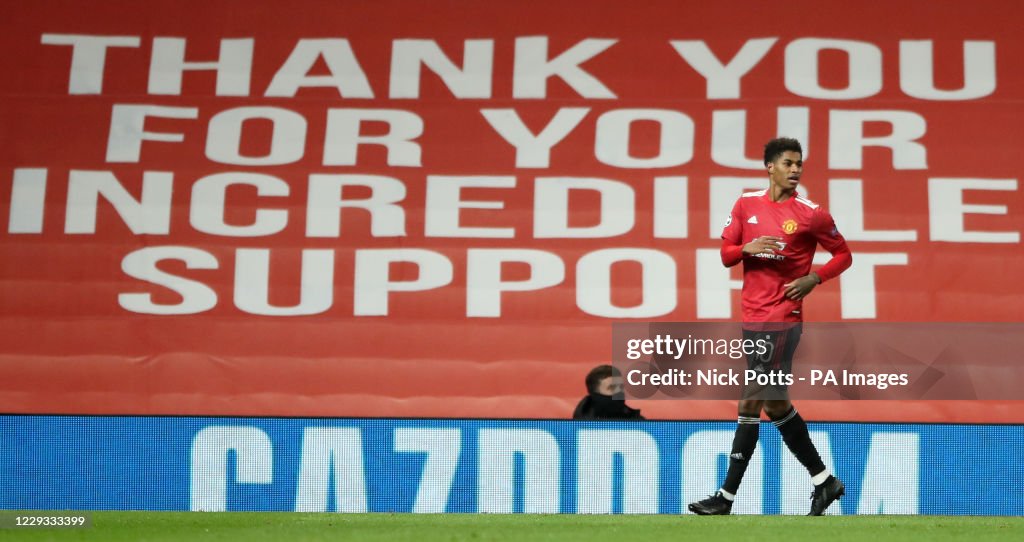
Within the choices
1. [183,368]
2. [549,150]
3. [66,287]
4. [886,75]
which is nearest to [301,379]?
[183,368]

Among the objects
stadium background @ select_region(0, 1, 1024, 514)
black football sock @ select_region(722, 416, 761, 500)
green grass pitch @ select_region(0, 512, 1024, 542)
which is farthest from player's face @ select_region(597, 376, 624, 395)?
black football sock @ select_region(722, 416, 761, 500)

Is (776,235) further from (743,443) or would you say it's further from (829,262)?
(743,443)

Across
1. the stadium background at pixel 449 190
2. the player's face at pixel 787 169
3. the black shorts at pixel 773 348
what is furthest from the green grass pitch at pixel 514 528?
the stadium background at pixel 449 190

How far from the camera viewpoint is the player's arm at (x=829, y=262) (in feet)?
14.0

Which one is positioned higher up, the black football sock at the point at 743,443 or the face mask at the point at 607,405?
the face mask at the point at 607,405

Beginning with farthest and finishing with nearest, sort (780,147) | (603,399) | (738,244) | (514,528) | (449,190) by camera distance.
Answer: (449,190)
(603,399)
(738,244)
(780,147)
(514,528)

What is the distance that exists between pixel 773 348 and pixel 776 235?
0.39 metres

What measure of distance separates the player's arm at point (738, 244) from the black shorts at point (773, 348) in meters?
0.26

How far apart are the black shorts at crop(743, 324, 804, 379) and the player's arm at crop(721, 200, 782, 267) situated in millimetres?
261

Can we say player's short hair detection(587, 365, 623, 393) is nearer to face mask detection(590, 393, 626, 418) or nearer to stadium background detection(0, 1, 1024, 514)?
face mask detection(590, 393, 626, 418)

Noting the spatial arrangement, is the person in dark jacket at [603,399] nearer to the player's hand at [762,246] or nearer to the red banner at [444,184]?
the red banner at [444,184]

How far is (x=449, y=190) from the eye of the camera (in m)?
6.92

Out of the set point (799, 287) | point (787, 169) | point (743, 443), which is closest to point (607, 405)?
point (743, 443)

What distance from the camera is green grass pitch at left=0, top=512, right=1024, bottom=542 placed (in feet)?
12.9
